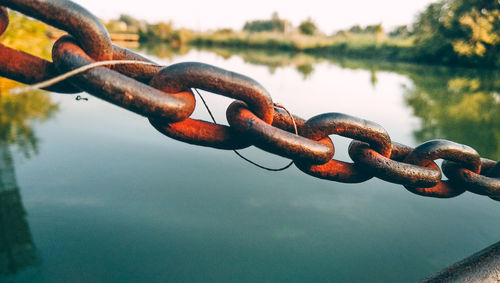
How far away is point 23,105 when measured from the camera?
4367mm

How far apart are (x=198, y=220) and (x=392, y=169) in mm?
1553

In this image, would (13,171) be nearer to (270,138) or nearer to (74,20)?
(74,20)

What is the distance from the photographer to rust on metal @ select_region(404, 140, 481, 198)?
958 mm

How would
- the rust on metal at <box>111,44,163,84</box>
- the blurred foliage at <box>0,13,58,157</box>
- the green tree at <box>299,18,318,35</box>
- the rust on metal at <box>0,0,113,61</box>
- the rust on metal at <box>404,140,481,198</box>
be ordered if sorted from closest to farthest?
1. the rust on metal at <box>0,0,113,61</box>
2. the rust on metal at <box>111,44,163,84</box>
3. the rust on metal at <box>404,140,481,198</box>
4. the blurred foliage at <box>0,13,58,157</box>
5. the green tree at <box>299,18,318,35</box>

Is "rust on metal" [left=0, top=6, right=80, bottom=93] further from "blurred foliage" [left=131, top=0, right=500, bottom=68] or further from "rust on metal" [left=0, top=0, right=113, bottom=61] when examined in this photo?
"blurred foliage" [left=131, top=0, right=500, bottom=68]

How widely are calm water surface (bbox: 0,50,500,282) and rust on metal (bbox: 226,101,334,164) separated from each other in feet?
3.85

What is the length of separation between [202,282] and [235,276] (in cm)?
19

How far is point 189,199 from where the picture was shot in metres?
2.37

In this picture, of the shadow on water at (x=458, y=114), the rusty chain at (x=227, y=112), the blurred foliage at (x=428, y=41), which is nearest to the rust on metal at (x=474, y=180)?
the rusty chain at (x=227, y=112)

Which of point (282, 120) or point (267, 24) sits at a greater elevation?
point (267, 24)

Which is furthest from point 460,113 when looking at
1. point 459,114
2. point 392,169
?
point 392,169

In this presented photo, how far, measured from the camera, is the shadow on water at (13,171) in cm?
170

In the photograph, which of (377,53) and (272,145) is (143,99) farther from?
(377,53)

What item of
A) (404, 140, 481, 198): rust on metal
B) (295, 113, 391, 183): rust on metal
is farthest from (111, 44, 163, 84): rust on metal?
(404, 140, 481, 198): rust on metal
